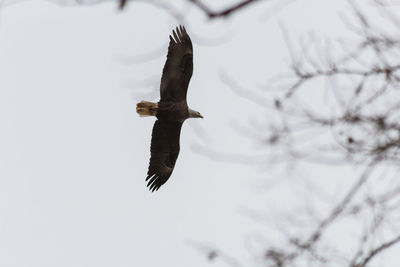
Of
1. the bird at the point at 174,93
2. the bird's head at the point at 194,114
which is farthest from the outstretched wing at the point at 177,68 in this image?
the bird's head at the point at 194,114

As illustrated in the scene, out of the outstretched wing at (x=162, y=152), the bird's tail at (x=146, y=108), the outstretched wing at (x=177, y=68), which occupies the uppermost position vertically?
the outstretched wing at (x=177, y=68)

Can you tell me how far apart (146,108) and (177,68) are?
699 mm

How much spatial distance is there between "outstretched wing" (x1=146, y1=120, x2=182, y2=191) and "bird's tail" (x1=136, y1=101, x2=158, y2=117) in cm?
33

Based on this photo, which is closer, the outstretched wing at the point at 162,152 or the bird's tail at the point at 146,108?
the bird's tail at the point at 146,108

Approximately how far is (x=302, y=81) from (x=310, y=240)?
4.61ft

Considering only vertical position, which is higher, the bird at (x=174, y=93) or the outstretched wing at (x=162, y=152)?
the bird at (x=174, y=93)

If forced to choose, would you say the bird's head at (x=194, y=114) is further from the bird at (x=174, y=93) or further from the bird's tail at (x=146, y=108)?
the bird's tail at (x=146, y=108)

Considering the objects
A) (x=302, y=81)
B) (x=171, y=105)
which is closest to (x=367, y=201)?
(x=302, y=81)

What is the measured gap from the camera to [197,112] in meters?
9.05

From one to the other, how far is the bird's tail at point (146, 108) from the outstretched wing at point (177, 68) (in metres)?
0.17

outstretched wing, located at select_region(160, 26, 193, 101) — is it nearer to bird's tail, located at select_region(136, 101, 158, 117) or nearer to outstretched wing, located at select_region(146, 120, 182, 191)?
bird's tail, located at select_region(136, 101, 158, 117)

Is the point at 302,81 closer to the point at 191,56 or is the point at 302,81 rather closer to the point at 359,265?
the point at 359,265

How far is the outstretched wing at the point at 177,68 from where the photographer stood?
8445 mm

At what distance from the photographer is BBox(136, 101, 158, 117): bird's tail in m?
8.57
